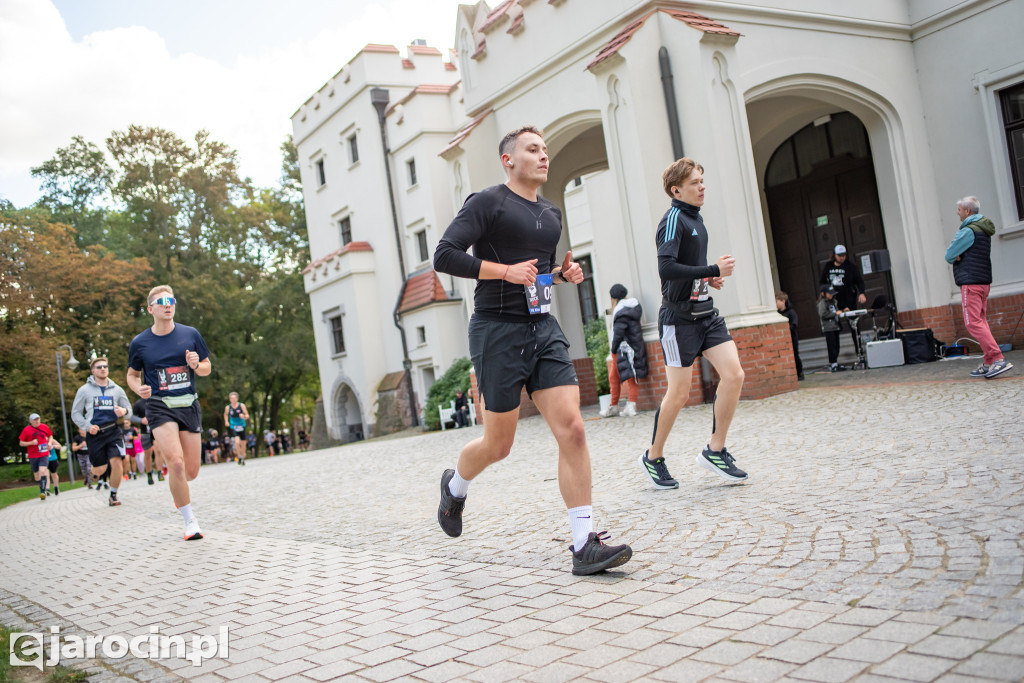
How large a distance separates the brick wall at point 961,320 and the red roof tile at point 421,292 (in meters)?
16.3

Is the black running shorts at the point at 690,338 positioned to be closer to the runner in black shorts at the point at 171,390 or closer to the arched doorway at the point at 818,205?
the runner in black shorts at the point at 171,390

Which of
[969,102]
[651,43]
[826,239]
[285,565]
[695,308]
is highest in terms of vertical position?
[651,43]

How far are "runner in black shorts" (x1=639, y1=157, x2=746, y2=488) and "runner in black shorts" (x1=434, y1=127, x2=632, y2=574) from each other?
1625 millimetres

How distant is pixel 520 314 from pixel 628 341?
9021 millimetres

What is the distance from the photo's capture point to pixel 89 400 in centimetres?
1166

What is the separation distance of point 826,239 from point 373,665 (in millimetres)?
16944

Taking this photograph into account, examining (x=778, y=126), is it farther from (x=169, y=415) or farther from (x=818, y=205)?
(x=169, y=415)

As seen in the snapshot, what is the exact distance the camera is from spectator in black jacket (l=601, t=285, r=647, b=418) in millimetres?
13062

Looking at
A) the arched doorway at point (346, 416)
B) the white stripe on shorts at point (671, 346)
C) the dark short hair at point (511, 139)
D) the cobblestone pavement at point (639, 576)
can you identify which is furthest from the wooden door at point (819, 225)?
the arched doorway at point (346, 416)

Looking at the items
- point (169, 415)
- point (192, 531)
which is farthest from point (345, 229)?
point (192, 531)

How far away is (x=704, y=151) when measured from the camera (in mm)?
12758

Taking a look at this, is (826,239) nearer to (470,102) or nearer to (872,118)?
(872,118)

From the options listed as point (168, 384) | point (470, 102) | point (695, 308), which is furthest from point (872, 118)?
point (168, 384)

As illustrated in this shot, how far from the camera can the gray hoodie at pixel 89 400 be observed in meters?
11.5
